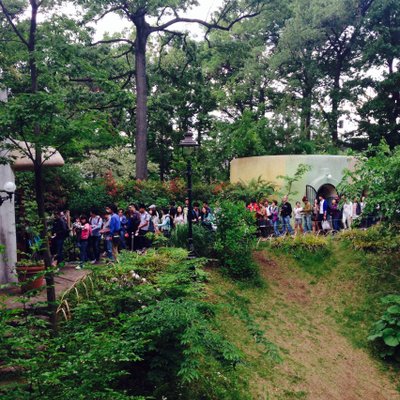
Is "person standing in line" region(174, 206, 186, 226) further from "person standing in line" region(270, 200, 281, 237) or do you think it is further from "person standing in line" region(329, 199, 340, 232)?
"person standing in line" region(329, 199, 340, 232)

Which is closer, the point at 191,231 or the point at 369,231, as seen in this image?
the point at 191,231

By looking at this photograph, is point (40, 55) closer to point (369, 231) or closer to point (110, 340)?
point (110, 340)

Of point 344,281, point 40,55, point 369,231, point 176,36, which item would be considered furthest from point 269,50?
point 40,55

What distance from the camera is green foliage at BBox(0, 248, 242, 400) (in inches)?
182

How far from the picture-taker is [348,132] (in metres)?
28.8

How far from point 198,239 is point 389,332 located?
5.57 m

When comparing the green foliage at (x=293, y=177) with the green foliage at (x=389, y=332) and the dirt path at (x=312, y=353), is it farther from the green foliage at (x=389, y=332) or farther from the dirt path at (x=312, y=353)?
the green foliage at (x=389, y=332)

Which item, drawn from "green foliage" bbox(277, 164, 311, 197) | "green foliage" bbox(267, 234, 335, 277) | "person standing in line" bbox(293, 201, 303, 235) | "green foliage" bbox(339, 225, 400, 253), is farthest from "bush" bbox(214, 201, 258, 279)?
"green foliage" bbox(277, 164, 311, 197)

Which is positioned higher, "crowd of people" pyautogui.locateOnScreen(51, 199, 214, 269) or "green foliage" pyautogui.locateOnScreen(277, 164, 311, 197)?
"green foliage" pyautogui.locateOnScreen(277, 164, 311, 197)

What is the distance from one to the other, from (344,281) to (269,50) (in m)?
20.8

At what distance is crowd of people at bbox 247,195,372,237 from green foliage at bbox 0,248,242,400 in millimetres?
7601

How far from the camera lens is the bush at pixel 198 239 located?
41.0 feet

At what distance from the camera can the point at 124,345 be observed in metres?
5.57

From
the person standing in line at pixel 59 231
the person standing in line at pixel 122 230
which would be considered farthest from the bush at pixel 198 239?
the person standing in line at pixel 59 231
